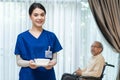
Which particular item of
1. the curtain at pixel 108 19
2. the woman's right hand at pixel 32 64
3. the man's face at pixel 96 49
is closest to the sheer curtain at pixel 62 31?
the curtain at pixel 108 19

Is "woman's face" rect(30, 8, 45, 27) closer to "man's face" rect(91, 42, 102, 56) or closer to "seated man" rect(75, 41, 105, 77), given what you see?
"seated man" rect(75, 41, 105, 77)

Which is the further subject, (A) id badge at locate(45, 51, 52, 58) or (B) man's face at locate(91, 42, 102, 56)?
(B) man's face at locate(91, 42, 102, 56)

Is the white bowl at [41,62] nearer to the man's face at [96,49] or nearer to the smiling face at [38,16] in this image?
the smiling face at [38,16]

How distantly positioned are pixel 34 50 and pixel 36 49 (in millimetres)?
16

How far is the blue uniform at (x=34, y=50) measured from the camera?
1.87m

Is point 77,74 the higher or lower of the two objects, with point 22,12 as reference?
lower

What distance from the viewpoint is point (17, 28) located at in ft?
13.4

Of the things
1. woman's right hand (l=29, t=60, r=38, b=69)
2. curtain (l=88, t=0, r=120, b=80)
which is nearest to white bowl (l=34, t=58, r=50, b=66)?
woman's right hand (l=29, t=60, r=38, b=69)

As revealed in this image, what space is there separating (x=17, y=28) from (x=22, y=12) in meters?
0.27

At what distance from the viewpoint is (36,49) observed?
1.87 metres

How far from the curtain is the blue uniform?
233cm

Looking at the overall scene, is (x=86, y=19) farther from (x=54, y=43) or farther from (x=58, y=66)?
(x=54, y=43)

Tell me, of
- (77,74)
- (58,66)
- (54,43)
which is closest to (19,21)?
(58,66)

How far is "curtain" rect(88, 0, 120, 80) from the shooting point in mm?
4145
